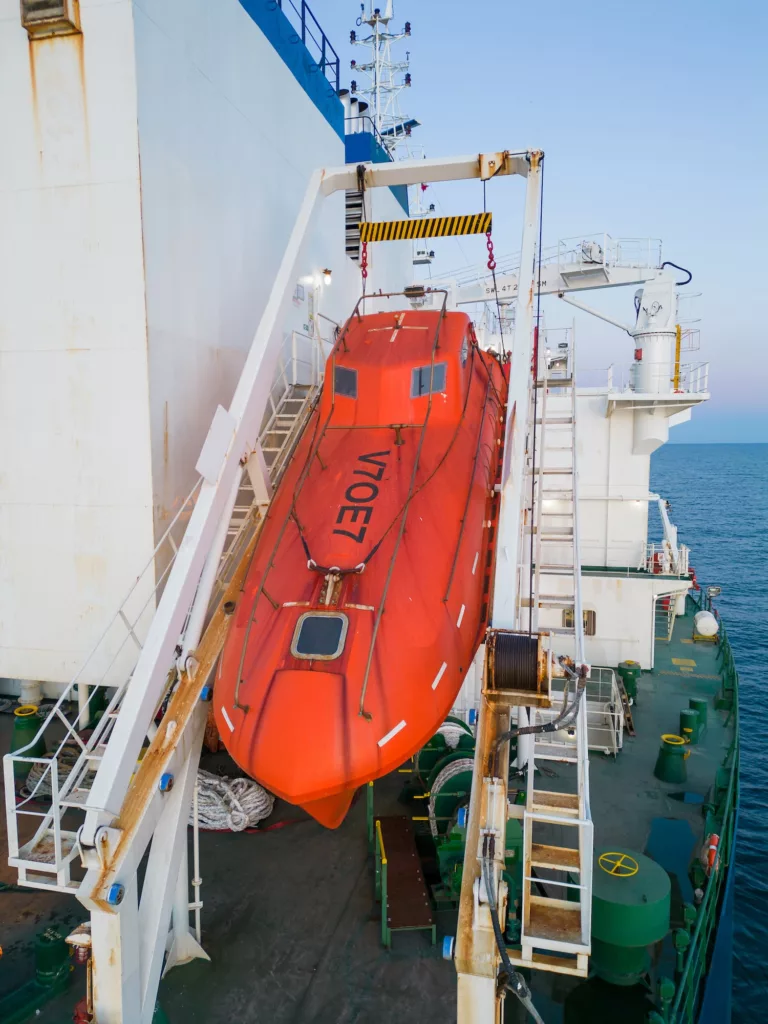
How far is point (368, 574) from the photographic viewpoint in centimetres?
539

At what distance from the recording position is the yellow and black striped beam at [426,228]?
7.79m

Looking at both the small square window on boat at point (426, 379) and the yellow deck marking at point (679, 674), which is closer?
the small square window on boat at point (426, 379)

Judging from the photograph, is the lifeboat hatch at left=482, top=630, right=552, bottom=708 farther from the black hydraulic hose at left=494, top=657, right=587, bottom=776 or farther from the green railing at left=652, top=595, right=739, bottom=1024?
the green railing at left=652, top=595, right=739, bottom=1024

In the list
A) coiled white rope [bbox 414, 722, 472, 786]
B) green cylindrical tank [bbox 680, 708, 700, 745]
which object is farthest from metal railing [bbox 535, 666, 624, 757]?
coiled white rope [bbox 414, 722, 472, 786]

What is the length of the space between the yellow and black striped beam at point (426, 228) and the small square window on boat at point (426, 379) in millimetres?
1916

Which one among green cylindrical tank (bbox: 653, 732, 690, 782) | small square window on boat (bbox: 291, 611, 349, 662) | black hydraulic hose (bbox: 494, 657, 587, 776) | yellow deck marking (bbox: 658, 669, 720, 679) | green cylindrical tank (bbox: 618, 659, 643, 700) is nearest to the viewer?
black hydraulic hose (bbox: 494, 657, 587, 776)

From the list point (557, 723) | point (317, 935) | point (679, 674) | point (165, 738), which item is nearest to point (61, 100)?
point (165, 738)

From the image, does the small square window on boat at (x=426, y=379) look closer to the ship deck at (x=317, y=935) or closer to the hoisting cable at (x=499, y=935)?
the hoisting cable at (x=499, y=935)

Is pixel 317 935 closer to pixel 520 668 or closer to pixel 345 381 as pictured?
pixel 520 668

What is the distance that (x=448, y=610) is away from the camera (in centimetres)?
540

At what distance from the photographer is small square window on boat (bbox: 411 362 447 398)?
6.88m

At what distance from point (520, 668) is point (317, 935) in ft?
13.5

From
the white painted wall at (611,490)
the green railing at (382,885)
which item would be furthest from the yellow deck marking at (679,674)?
the green railing at (382,885)

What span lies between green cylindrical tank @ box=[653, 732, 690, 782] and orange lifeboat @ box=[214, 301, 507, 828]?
571 centimetres
